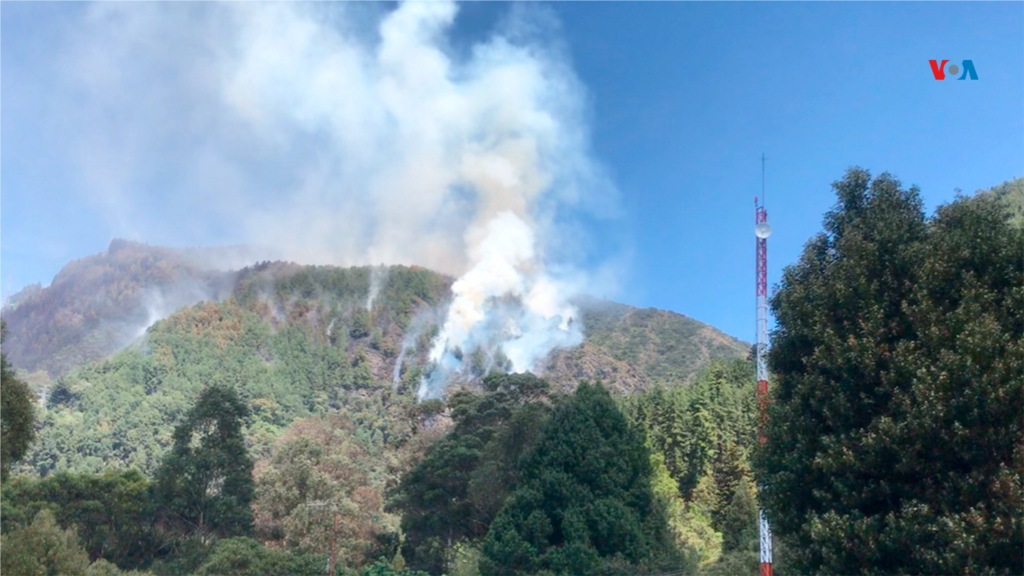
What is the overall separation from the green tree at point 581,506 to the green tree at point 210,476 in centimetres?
1168

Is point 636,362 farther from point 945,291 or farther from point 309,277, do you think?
point 945,291

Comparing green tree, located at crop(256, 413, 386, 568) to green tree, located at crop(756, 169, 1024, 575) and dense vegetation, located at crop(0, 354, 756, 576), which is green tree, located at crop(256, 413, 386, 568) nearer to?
dense vegetation, located at crop(0, 354, 756, 576)

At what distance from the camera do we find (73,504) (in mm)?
31125

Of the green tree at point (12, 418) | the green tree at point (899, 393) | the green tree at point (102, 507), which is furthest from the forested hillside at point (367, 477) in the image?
the green tree at point (899, 393)

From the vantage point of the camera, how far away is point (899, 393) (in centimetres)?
982

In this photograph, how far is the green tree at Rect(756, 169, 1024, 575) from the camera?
9078 mm

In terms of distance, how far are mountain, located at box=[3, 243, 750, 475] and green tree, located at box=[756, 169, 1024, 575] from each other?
65.0m

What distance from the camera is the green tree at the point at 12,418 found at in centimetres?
1709

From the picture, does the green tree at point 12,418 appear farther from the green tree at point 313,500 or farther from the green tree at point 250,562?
the green tree at point 313,500

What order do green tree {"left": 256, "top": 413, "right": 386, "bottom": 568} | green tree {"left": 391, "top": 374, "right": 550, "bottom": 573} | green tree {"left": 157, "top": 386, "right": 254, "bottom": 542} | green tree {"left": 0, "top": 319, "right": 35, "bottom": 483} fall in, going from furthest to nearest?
green tree {"left": 256, "top": 413, "right": 386, "bottom": 568} < green tree {"left": 391, "top": 374, "right": 550, "bottom": 573} < green tree {"left": 157, "top": 386, "right": 254, "bottom": 542} < green tree {"left": 0, "top": 319, "right": 35, "bottom": 483}

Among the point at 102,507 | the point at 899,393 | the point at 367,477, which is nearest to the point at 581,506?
the point at 102,507

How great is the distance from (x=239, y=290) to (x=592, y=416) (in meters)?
114

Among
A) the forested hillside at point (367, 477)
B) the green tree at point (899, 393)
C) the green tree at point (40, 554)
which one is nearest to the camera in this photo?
the green tree at point (899, 393)

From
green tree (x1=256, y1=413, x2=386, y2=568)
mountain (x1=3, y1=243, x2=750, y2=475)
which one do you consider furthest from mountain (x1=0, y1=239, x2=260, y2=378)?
green tree (x1=256, y1=413, x2=386, y2=568)
